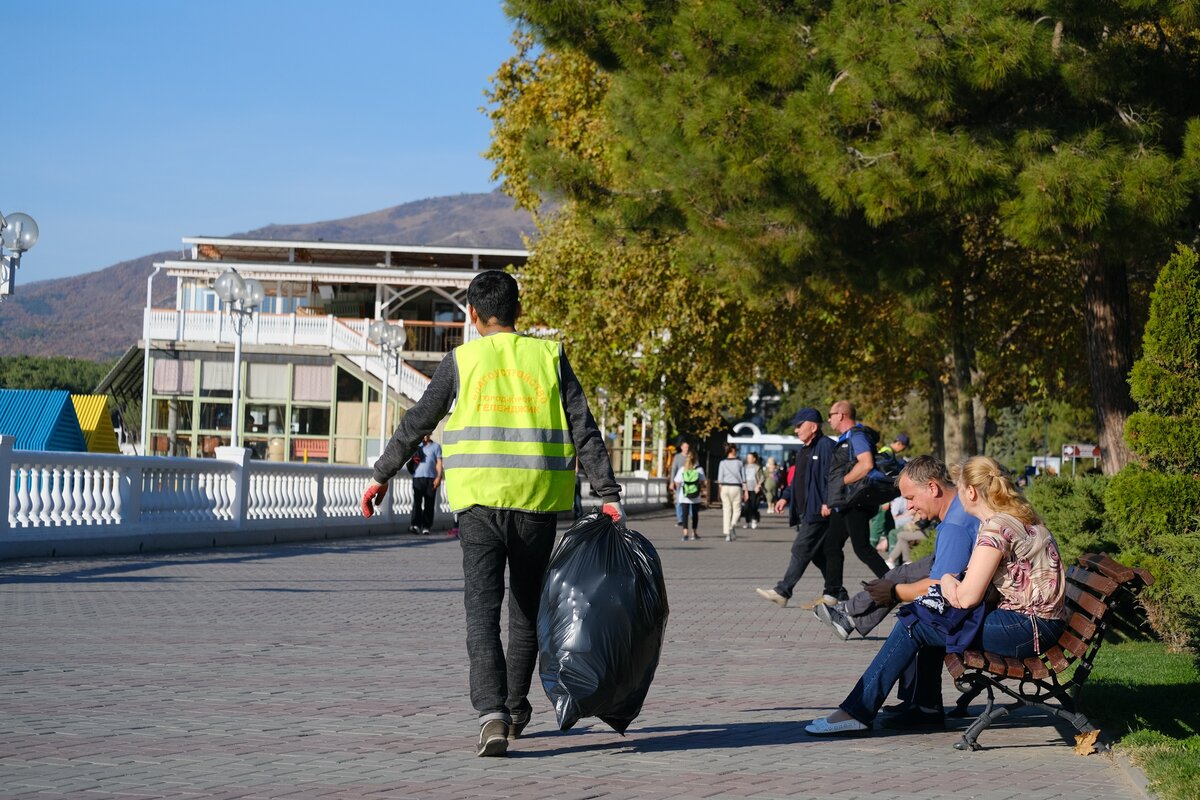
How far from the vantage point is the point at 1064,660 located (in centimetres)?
681

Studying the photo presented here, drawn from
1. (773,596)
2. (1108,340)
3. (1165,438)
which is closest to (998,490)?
(1165,438)

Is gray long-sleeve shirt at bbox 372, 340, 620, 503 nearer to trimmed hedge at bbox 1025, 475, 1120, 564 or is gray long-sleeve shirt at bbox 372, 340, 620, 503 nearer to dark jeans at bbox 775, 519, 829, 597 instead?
trimmed hedge at bbox 1025, 475, 1120, 564

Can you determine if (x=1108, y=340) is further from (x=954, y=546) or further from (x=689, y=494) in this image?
(x=689, y=494)

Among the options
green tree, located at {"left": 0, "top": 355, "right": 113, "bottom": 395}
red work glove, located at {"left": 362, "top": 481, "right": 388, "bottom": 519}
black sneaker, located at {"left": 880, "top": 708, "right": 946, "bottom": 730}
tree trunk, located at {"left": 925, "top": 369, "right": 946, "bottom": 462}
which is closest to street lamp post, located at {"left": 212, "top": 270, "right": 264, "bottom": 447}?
red work glove, located at {"left": 362, "top": 481, "right": 388, "bottom": 519}

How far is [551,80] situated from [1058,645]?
115 ft

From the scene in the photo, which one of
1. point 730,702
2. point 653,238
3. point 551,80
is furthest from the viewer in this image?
point 551,80

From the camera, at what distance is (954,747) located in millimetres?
7102

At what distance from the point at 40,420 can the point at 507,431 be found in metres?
30.9

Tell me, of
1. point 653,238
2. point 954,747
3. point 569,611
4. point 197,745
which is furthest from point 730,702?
point 653,238

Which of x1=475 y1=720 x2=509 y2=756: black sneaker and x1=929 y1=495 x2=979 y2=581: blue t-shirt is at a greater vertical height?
x1=929 y1=495 x2=979 y2=581: blue t-shirt

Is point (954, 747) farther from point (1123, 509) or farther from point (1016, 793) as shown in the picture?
point (1123, 509)

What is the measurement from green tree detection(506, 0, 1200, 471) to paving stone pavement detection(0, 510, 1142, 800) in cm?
575

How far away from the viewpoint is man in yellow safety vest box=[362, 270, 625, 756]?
6520 mm

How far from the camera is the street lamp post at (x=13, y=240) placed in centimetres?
1909
